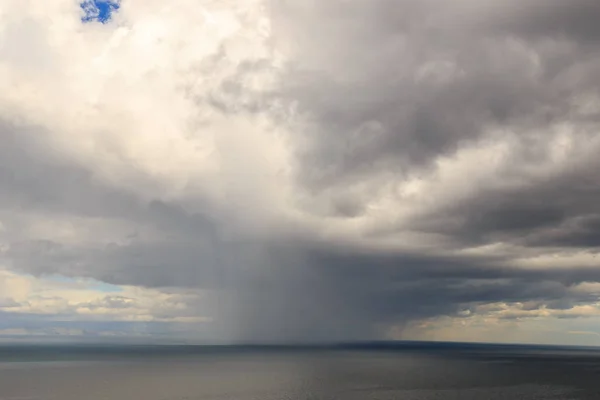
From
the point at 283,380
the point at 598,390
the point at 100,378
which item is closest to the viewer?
the point at 598,390

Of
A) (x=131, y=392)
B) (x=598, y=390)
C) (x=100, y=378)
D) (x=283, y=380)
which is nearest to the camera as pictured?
(x=131, y=392)

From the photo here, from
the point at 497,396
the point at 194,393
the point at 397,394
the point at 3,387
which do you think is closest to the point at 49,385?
the point at 3,387

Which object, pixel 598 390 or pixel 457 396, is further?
pixel 598 390

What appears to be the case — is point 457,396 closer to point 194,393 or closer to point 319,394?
point 319,394

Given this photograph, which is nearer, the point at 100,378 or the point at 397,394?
the point at 397,394

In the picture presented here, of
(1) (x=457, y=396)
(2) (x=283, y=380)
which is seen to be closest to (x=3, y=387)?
(2) (x=283, y=380)

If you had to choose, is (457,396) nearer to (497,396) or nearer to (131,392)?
(497,396)

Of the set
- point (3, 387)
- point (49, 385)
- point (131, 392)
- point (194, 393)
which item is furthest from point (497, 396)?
point (3, 387)

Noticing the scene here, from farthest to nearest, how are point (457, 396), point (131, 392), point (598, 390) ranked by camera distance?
point (598, 390)
point (131, 392)
point (457, 396)
